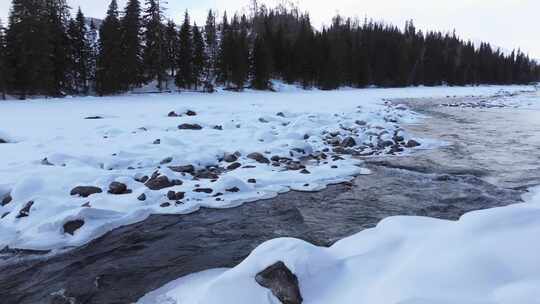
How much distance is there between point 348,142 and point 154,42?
36059 mm

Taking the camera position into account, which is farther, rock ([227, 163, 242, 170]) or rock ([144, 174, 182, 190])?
rock ([227, 163, 242, 170])

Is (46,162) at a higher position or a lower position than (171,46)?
lower

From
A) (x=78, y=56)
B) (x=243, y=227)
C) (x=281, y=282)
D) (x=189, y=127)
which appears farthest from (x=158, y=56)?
(x=281, y=282)

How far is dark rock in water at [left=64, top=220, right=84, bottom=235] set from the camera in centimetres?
522

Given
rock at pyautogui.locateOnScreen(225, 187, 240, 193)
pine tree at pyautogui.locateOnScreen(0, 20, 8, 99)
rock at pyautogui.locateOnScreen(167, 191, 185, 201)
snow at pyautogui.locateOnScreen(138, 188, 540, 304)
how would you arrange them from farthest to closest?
pine tree at pyautogui.locateOnScreen(0, 20, 8, 99), rock at pyautogui.locateOnScreen(225, 187, 240, 193), rock at pyautogui.locateOnScreen(167, 191, 185, 201), snow at pyautogui.locateOnScreen(138, 188, 540, 304)

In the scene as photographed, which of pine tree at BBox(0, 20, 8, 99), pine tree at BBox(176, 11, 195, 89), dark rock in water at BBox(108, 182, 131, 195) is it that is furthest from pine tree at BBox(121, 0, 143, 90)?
dark rock in water at BBox(108, 182, 131, 195)

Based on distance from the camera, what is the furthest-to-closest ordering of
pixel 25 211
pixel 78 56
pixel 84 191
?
pixel 78 56
pixel 84 191
pixel 25 211

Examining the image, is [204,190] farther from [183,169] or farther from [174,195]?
[183,169]

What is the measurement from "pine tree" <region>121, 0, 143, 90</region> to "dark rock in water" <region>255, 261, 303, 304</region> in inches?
1511

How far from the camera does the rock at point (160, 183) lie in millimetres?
6787

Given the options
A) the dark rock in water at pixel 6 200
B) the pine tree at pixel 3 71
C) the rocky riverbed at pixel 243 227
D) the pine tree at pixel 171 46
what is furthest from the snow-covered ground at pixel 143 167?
the pine tree at pixel 171 46

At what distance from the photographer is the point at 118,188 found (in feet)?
21.3

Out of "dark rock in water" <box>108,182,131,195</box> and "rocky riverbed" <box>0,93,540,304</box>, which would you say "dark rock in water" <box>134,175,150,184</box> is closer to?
"dark rock in water" <box>108,182,131,195</box>

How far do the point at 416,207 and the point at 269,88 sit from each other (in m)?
45.2
